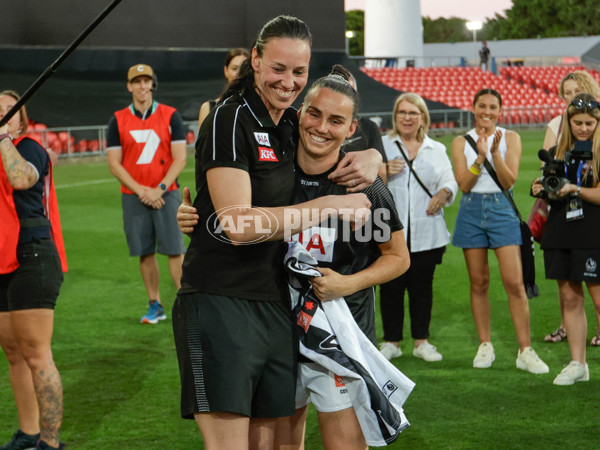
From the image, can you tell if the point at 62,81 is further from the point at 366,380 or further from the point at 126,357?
the point at 366,380

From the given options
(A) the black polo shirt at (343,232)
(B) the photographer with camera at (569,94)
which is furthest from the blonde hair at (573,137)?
(A) the black polo shirt at (343,232)

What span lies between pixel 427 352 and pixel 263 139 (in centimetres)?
392

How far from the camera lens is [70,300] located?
875cm

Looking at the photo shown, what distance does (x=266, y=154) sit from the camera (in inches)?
119

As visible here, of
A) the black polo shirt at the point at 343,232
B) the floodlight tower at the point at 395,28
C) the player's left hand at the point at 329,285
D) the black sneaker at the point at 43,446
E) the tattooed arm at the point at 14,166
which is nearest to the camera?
the player's left hand at the point at 329,285

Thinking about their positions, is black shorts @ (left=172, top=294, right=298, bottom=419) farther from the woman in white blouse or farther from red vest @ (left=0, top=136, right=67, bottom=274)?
the woman in white blouse

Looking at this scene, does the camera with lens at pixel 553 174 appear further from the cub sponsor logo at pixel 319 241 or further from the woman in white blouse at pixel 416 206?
the cub sponsor logo at pixel 319 241

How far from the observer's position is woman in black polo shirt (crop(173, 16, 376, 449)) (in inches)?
116

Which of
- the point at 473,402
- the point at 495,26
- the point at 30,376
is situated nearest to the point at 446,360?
the point at 473,402

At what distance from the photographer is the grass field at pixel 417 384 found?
198 inches

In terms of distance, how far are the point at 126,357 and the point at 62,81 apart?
21674 mm

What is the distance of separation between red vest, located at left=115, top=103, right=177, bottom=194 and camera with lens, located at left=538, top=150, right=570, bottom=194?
362 centimetres

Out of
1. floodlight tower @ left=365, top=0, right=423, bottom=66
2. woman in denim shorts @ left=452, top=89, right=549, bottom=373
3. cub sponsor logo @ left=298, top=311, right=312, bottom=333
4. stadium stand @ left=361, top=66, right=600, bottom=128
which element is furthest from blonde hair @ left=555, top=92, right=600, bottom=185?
floodlight tower @ left=365, top=0, right=423, bottom=66

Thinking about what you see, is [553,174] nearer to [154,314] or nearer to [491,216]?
[491,216]
